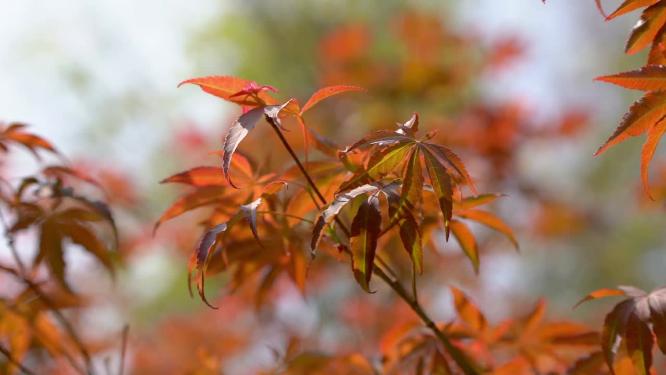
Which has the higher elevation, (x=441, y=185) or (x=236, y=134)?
(x=236, y=134)

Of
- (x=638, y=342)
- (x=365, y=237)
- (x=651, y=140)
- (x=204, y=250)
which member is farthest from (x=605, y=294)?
(x=204, y=250)

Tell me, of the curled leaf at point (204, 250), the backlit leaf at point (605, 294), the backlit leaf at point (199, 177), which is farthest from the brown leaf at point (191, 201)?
the backlit leaf at point (605, 294)

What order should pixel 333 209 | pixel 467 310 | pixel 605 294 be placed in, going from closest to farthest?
pixel 333 209, pixel 605 294, pixel 467 310

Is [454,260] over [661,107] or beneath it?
beneath

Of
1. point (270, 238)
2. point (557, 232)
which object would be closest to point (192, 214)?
point (557, 232)

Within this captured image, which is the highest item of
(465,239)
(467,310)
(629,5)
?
(629,5)

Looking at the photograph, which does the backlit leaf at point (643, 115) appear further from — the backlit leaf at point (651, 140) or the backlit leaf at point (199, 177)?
the backlit leaf at point (199, 177)

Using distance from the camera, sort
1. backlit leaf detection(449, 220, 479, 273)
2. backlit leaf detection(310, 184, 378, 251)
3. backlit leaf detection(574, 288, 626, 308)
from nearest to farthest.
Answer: backlit leaf detection(310, 184, 378, 251), backlit leaf detection(574, 288, 626, 308), backlit leaf detection(449, 220, 479, 273)

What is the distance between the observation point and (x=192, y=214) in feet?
13.1

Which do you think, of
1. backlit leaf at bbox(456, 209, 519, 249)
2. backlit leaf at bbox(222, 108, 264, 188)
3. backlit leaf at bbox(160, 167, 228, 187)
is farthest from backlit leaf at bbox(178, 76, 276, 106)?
backlit leaf at bbox(456, 209, 519, 249)

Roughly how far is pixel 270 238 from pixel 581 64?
7242mm

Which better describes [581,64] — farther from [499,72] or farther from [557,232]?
[499,72]

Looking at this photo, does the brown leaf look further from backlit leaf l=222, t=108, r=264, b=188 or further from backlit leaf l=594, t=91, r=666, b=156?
backlit leaf l=594, t=91, r=666, b=156

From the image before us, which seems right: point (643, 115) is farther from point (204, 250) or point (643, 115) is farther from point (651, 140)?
point (204, 250)
